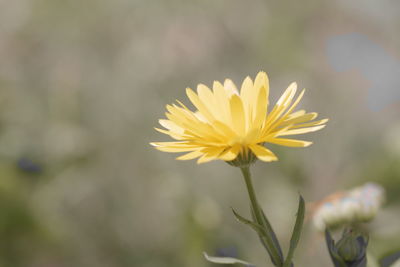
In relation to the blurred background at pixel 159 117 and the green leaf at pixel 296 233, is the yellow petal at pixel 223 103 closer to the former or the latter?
the green leaf at pixel 296 233

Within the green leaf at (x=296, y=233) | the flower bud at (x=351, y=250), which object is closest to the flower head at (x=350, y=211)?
the flower bud at (x=351, y=250)

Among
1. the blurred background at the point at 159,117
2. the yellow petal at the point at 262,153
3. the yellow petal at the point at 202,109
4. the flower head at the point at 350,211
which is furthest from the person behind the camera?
the blurred background at the point at 159,117

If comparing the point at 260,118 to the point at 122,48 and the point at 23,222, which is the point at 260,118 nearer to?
the point at 23,222

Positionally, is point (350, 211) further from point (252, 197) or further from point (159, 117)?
point (159, 117)

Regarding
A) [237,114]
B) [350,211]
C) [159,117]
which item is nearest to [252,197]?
[237,114]

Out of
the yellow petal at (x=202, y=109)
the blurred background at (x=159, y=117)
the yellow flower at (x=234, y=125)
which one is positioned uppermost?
the blurred background at (x=159, y=117)

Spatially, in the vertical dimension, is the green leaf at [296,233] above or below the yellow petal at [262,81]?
below

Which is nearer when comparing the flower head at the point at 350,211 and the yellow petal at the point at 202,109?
the yellow petal at the point at 202,109

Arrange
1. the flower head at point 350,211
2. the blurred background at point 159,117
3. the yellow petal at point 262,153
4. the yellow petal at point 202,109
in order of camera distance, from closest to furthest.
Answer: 1. the yellow petal at point 262,153
2. the yellow petal at point 202,109
3. the flower head at point 350,211
4. the blurred background at point 159,117
